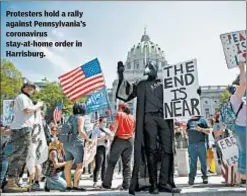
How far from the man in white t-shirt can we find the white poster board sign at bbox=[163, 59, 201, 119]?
1545 millimetres

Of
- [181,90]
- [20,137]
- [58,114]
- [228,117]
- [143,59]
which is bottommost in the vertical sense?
[20,137]

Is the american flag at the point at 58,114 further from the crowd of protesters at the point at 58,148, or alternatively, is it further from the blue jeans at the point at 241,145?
the blue jeans at the point at 241,145

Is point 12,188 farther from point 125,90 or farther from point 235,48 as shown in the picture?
point 235,48

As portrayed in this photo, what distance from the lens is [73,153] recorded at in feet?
15.9

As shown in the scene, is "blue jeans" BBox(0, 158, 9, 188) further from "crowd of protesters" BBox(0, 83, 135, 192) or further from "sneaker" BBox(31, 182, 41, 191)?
"sneaker" BBox(31, 182, 41, 191)

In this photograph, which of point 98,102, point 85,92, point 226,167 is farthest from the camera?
point 85,92

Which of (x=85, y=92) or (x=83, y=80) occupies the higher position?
(x=83, y=80)

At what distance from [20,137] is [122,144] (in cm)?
133

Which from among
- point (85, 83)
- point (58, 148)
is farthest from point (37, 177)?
point (85, 83)

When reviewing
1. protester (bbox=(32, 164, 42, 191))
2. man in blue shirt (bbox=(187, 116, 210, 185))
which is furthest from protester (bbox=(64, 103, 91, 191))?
man in blue shirt (bbox=(187, 116, 210, 185))

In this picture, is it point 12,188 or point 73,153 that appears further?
point 73,153

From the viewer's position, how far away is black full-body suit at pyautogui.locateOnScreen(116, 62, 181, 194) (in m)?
3.87

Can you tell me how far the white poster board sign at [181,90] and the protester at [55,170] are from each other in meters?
1.67

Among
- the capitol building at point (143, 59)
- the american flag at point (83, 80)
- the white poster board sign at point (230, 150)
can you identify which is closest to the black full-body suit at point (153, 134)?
the capitol building at point (143, 59)
